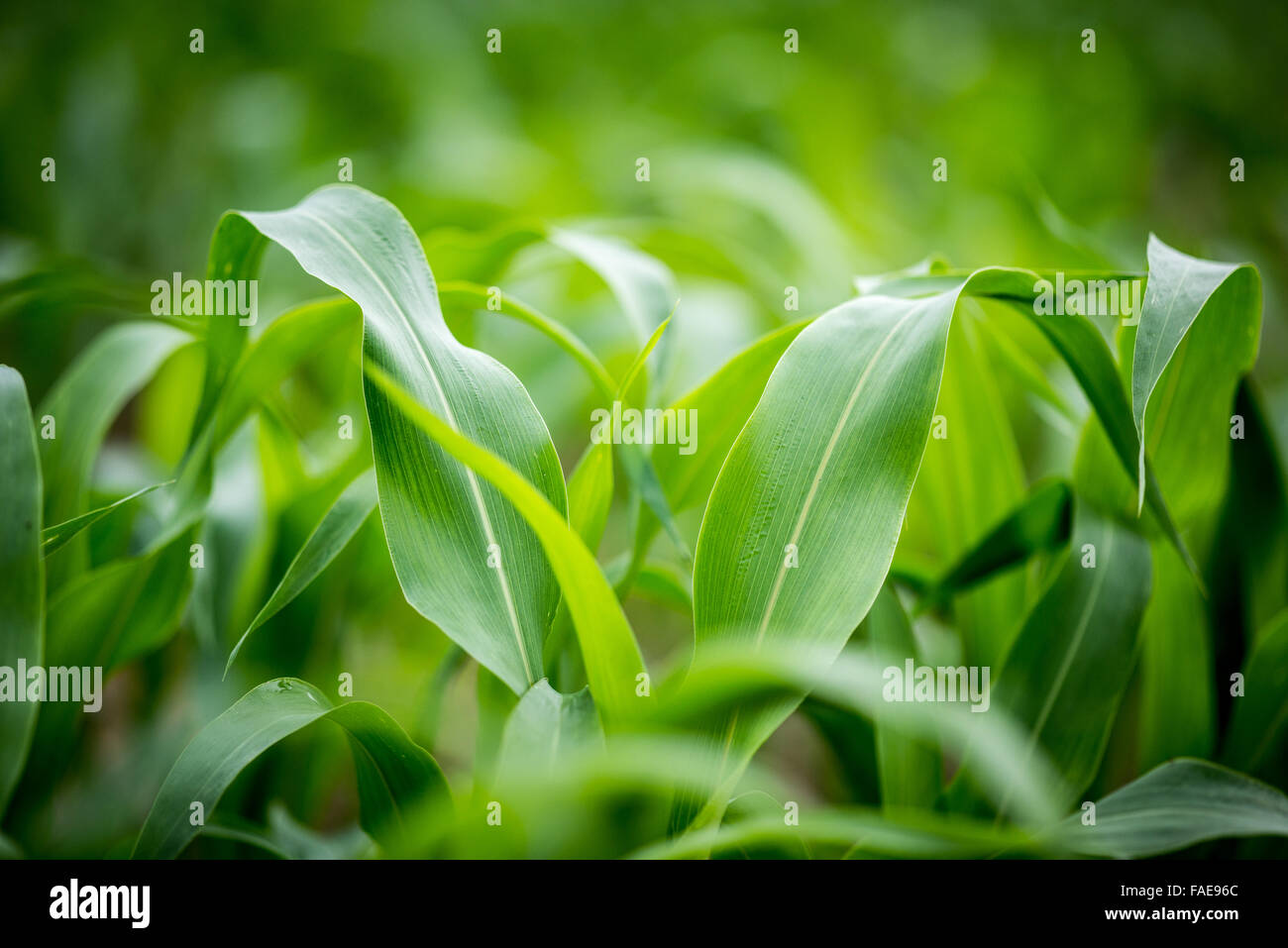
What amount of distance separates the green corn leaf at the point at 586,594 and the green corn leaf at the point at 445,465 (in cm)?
2

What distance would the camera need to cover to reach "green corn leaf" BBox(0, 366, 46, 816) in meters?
0.39

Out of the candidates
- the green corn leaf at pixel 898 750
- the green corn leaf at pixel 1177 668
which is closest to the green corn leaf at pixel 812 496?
the green corn leaf at pixel 898 750

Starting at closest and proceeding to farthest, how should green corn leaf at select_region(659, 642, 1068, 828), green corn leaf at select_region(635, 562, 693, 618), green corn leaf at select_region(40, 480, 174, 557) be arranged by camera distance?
green corn leaf at select_region(659, 642, 1068, 828) → green corn leaf at select_region(40, 480, 174, 557) → green corn leaf at select_region(635, 562, 693, 618)

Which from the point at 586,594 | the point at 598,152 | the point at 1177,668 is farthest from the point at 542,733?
the point at 598,152

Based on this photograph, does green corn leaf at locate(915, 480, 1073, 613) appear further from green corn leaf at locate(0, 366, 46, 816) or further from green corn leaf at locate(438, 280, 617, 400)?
green corn leaf at locate(0, 366, 46, 816)

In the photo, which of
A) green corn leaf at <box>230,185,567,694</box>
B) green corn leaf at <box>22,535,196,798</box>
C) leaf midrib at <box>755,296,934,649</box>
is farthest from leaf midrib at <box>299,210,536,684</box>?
green corn leaf at <box>22,535,196,798</box>

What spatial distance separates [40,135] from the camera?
1.32 m

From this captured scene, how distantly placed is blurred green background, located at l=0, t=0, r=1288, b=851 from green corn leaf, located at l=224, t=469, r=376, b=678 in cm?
17

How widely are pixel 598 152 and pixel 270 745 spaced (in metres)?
1.13

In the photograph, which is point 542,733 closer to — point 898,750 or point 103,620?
point 898,750

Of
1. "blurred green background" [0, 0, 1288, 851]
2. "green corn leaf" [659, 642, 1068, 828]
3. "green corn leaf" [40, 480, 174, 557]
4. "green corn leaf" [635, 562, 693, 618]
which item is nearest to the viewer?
"green corn leaf" [659, 642, 1068, 828]

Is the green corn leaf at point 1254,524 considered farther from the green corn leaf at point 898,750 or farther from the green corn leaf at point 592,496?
the green corn leaf at point 592,496

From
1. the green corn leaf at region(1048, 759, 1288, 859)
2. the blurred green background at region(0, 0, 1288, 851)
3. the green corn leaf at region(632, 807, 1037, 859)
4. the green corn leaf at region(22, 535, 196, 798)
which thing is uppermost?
the blurred green background at region(0, 0, 1288, 851)

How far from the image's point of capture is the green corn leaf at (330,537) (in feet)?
1.27
